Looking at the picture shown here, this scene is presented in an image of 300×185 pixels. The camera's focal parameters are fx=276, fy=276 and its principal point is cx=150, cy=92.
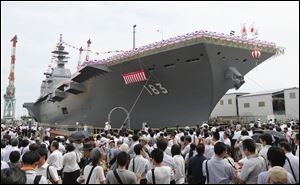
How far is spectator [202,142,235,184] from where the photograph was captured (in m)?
3.72

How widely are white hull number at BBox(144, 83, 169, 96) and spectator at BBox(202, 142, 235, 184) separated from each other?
1336cm

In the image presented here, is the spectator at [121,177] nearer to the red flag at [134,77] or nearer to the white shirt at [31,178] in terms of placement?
the white shirt at [31,178]

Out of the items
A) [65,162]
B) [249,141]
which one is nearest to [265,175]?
[249,141]

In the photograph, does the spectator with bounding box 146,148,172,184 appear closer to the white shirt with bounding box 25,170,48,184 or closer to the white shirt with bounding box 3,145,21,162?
the white shirt with bounding box 25,170,48,184

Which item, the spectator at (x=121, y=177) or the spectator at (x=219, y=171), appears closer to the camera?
the spectator at (x=121, y=177)

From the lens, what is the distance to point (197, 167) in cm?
436

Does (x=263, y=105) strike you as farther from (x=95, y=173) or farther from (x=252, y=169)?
(x=95, y=173)

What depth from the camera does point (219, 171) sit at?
3756 millimetres

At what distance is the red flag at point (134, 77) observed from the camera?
1708cm

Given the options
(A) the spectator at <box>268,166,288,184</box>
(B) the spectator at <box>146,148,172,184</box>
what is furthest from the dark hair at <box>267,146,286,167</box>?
(B) the spectator at <box>146,148,172,184</box>

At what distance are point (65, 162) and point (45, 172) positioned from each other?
35.5 inches

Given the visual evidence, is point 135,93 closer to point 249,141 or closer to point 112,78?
point 112,78

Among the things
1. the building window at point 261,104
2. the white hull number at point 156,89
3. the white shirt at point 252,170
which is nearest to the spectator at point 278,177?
the white shirt at point 252,170

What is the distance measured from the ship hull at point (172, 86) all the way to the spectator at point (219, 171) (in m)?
11.4
